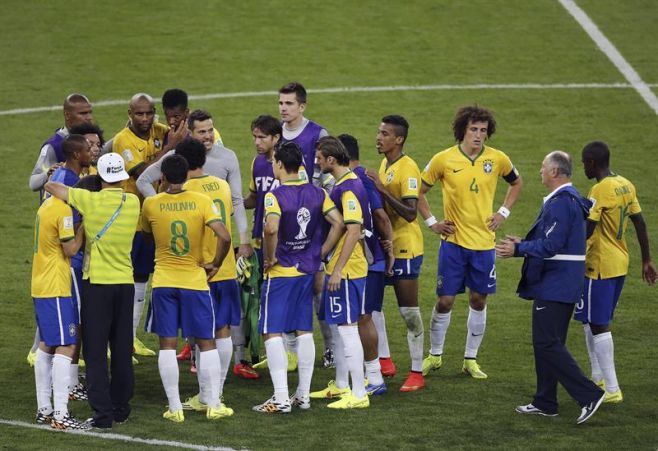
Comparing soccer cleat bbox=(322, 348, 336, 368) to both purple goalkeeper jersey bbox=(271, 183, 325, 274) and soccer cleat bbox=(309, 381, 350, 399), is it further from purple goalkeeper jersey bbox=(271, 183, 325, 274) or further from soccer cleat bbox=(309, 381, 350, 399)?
purple goalkeeper jersey bbox=(271, 183, 325, 274)

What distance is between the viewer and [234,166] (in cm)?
1173

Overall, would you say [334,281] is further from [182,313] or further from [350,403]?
[182,313]

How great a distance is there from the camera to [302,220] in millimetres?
10664

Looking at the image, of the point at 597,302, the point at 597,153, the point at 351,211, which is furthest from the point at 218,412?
the point at 597,153

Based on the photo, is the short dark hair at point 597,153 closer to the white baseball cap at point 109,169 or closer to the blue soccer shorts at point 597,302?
the blue soccer shorts at point 597,302

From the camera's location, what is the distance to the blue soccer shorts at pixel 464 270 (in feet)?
39.8

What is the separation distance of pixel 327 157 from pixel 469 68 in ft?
48.0

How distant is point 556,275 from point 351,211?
1861 mm

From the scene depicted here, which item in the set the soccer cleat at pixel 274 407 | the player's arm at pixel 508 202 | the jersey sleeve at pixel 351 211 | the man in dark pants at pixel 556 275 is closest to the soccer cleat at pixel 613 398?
the man in dark pants at pixel 556 275

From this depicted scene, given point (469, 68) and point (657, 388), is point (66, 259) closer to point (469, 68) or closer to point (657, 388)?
point (657, 388)

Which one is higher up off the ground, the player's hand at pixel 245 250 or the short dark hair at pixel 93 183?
the short dark hair at pixel 93 183

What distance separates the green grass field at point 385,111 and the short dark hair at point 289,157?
2.17 meters

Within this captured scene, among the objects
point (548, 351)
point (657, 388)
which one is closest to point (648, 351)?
point (657, 388)

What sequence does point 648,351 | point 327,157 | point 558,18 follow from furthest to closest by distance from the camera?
point 558,18
point 648,351
point 327,157
